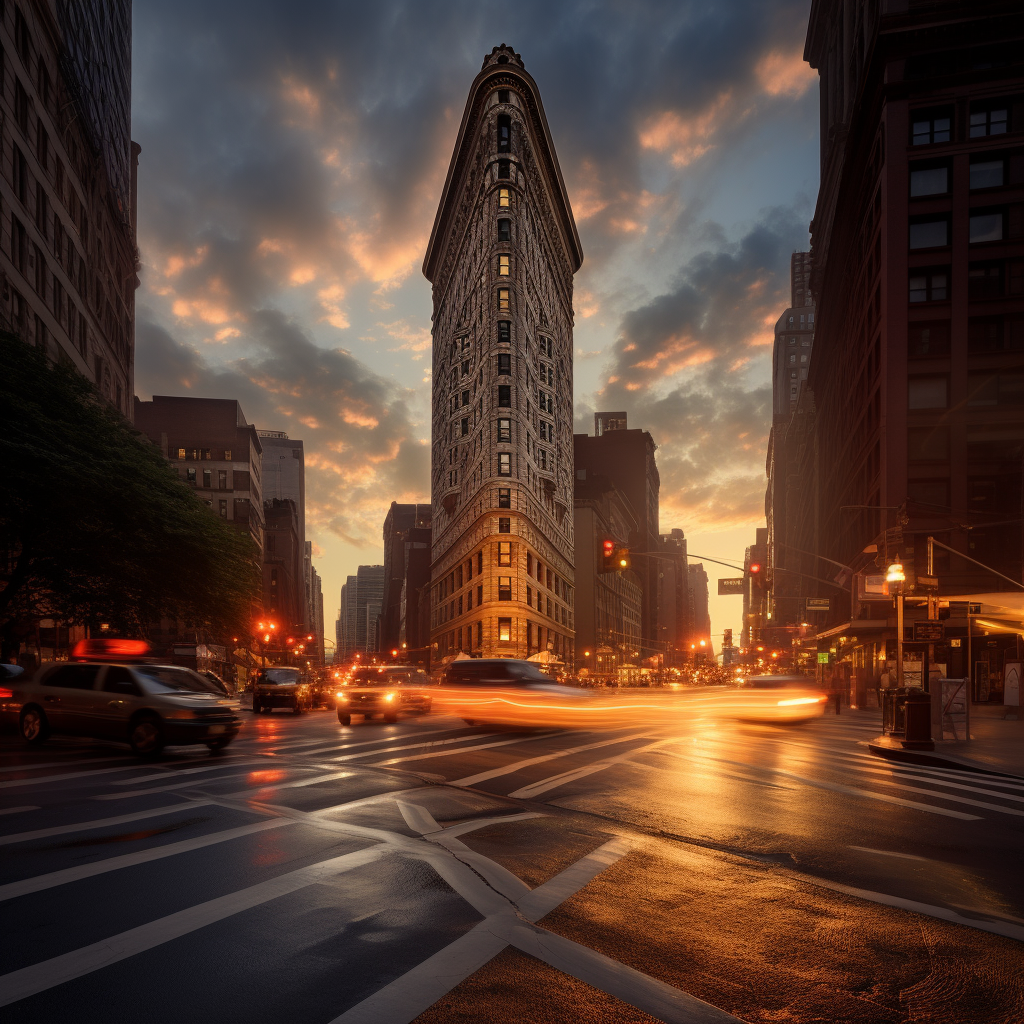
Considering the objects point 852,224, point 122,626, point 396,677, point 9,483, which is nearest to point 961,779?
point 396,677

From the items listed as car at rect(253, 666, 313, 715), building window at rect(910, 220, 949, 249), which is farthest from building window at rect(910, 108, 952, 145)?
car at rect(253, 666, 313, 715)

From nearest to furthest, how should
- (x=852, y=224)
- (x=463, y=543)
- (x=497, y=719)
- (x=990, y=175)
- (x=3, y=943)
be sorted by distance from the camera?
(x=3, y=943) < (x=497, y=719) < (x=990, y=175) < (x=852, y=224) < (x=463, y=543)

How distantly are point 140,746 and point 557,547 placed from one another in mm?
88590

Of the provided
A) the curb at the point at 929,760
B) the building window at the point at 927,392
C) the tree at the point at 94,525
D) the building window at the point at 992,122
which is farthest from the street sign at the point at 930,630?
the building window at the point at 992,122

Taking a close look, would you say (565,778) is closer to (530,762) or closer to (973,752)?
A: (530,762)

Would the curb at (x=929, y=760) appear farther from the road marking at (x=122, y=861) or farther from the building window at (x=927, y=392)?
the building window at (x=927, y=392)

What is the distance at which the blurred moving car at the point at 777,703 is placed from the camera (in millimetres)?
28938

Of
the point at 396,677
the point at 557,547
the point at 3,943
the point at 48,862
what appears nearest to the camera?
the point at 3,943

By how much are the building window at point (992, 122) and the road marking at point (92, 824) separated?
57.6 meters

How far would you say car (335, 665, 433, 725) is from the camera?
88.9 feet

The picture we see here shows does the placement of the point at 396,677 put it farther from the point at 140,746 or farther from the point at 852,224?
the point at 852,224

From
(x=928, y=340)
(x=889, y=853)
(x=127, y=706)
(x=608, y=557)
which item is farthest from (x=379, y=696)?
(x=928, y=340)

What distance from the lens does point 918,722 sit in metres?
20.4

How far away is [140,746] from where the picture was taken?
16.8 meters
